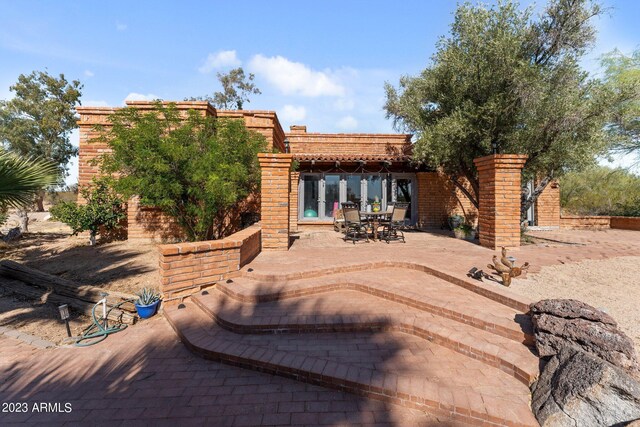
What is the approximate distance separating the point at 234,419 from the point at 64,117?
2664 centimetres

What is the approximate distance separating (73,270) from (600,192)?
26.1 meters

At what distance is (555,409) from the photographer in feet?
6.63

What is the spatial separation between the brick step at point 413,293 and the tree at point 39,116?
23.4m

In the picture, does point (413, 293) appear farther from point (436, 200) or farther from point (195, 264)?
point (436, 200)

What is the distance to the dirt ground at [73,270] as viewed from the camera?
14.9ft

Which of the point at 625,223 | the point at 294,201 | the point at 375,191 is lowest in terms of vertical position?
the point at 625,223

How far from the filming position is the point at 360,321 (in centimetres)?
329

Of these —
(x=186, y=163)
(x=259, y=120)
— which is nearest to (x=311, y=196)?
(x=259, y=120)

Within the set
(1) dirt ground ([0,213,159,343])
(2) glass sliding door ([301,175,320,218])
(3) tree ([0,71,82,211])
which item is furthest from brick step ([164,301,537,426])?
(3) tree ([0,71,82,211])

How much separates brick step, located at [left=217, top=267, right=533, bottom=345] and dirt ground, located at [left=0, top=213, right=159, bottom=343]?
2583 mm

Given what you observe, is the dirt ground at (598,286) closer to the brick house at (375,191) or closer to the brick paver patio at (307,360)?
the brick paver patio at (307,360)

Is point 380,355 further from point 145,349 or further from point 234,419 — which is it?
point 145,349

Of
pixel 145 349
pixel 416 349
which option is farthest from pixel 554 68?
pixel 145 349

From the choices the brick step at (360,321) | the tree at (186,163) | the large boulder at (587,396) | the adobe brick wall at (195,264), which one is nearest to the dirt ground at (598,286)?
the large boulder at (587,396)
